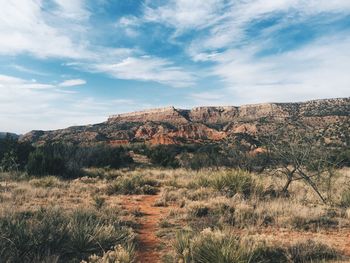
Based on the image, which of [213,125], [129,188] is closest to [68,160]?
[129,188]

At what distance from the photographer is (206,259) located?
226 inches

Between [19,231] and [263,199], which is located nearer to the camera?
[19,231]

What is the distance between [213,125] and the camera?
11775cm

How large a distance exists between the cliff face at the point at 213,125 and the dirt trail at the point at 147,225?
263 inches

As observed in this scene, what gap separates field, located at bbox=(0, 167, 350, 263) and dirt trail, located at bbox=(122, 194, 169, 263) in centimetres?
2

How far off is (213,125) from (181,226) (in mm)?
109710

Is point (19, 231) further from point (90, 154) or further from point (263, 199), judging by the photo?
point (90, 154)

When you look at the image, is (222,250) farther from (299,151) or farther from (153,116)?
(153,116)

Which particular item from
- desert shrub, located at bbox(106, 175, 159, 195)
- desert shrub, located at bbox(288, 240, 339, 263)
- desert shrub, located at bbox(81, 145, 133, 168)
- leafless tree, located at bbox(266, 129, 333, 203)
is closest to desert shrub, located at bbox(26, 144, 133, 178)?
→ desert shrub, located at bbox(81, 145, 133, 168)

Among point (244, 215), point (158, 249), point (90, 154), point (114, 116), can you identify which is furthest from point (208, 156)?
point (114, 116)

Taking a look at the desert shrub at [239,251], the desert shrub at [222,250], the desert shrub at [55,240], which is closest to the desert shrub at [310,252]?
the desert shrub at [239,251]

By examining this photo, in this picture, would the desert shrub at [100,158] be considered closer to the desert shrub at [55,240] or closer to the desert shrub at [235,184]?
the desert shrub at [235,184]

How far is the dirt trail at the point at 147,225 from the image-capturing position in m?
6.54

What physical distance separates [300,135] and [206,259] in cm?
933
